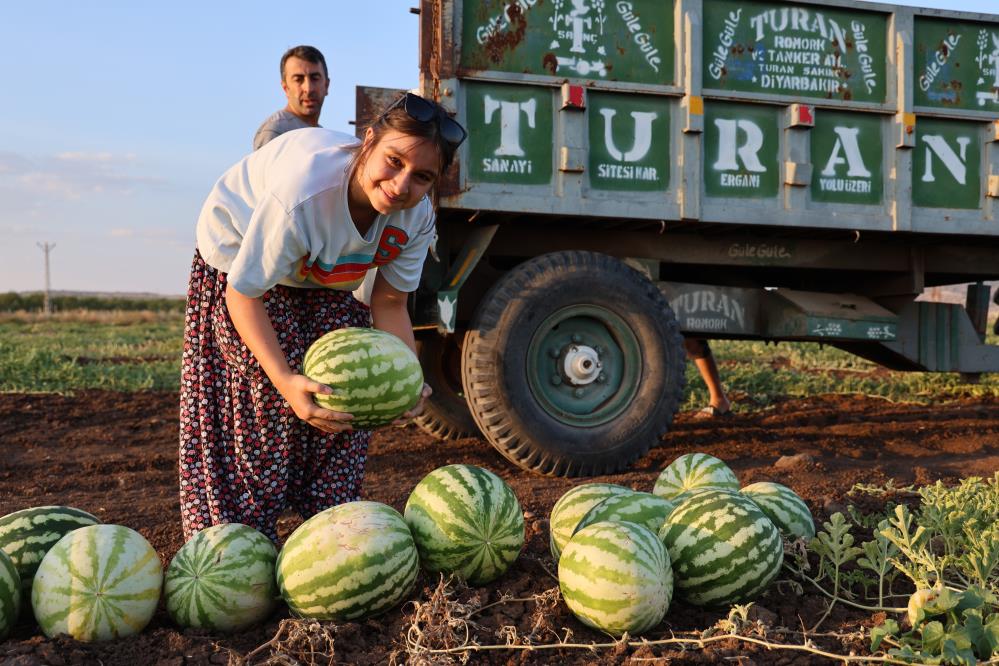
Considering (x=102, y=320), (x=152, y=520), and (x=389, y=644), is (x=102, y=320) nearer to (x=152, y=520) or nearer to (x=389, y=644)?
(x=152, y=520)

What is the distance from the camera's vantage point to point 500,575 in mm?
2742

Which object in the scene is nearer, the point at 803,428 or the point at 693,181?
the point at 693,181

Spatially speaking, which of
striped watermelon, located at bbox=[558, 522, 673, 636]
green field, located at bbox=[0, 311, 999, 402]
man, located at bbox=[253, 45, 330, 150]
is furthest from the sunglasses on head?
green field, located at bbox=[0, 311, 999, 402]

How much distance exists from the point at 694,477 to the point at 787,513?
0.43m

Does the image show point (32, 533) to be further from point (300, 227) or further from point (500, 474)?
point (500, 474)

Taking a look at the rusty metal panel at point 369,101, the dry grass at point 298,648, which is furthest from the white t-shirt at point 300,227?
the rusty metal panel at point 369,101

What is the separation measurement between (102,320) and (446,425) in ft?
94.5

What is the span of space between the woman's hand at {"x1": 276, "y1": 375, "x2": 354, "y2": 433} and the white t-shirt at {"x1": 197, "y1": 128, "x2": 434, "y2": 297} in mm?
334

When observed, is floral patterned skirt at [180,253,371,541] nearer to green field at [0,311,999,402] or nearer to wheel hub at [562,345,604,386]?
wheel hub at [562,345,604,386]

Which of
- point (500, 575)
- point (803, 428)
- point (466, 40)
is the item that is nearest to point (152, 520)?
point (500, 575)

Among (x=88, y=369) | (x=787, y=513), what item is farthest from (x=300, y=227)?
(x=88, y=369)

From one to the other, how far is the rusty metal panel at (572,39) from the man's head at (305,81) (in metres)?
0.92

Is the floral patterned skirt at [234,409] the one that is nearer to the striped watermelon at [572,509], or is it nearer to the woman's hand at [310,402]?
the woman's hand at [310,402]

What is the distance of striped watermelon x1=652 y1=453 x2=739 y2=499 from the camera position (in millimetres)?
3268
